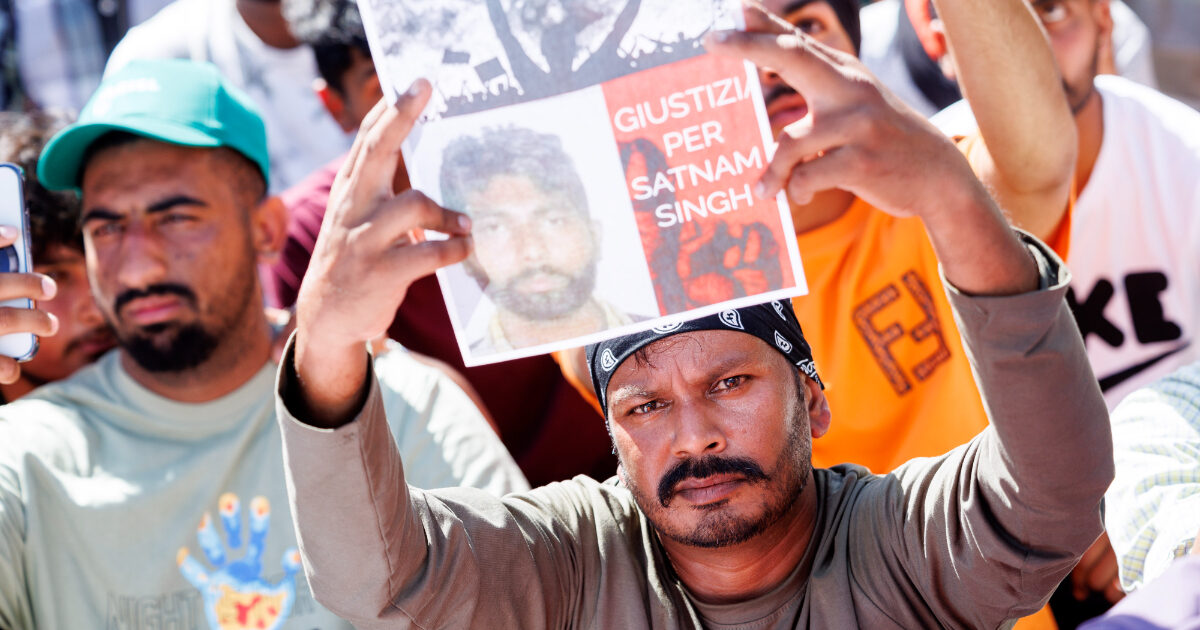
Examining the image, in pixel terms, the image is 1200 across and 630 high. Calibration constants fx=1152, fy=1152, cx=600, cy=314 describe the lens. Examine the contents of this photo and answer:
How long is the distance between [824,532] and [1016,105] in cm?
88

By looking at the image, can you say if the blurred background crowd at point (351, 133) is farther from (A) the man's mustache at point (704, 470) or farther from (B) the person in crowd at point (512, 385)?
(A) the man's mustache at point (704, 470)

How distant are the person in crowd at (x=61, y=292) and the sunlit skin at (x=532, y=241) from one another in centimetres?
200

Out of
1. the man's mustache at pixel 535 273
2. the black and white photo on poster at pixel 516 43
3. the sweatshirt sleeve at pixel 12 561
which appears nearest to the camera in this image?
the black and white photo on poster at pixel 516 43

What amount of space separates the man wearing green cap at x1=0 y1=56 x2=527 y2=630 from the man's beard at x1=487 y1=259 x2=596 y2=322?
0.97m

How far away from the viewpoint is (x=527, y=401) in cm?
332

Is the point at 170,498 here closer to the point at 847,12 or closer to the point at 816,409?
the point at 816,409

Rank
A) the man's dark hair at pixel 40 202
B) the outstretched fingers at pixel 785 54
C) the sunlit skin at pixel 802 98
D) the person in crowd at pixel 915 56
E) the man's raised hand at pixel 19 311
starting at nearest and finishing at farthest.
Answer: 1. the outstretched fingers at pixel 785 54
2. the man's raised hand at pixel 19 311
3. the sunlit skin at pixel 802 98
4. the man's dark hair at pixel 40 202
5. the person in crowd at pixel 915 56

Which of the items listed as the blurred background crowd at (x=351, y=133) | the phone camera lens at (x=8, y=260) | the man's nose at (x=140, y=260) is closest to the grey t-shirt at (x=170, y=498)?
the man's nose at (x=140, y=260)

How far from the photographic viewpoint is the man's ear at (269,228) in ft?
9.81

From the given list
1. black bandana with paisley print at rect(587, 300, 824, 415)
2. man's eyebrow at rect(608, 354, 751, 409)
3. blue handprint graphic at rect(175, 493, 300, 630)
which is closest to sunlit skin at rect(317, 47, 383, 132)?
blue handprint graphic at rect(175, 493, 300, 630)

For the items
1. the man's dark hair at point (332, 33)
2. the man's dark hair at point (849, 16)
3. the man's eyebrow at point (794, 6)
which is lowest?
the man's dark hair at point (849, 16)

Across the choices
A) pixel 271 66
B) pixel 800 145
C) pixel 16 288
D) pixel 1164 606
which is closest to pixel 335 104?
pixel 271 66

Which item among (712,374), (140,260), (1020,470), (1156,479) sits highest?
(140,260)

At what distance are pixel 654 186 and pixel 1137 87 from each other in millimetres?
2086
